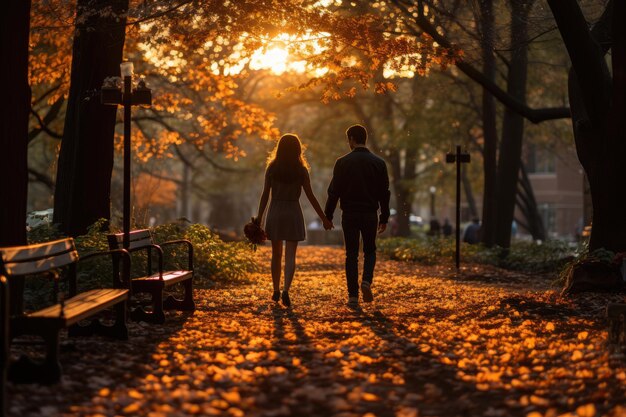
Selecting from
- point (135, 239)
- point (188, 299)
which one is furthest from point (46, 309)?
point (188, 299)

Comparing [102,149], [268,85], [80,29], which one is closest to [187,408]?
[102,149]

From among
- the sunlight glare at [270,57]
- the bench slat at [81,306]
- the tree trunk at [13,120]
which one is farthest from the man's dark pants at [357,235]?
the sunlight glare at [270,57]

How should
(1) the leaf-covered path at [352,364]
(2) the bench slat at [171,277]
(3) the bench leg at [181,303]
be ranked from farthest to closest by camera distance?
1. (3) the bench leg at [181,303]
2. (2) the bench slat at [171,277]
3. (1) the leaf-covered path at [352,364]

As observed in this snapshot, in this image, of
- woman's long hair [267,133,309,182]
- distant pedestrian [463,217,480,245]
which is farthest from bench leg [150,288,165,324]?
distant pedestrian [463,217,480,245]

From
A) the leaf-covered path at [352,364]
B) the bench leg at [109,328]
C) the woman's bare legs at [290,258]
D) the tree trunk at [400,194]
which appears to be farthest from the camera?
the tree trunk at [400,194]

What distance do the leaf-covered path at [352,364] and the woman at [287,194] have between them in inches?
34.7

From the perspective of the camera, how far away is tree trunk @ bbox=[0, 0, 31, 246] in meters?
8.81

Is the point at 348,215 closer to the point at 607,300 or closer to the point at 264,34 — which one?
the point at 607,300

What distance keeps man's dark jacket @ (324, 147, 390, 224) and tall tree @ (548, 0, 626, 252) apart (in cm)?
295

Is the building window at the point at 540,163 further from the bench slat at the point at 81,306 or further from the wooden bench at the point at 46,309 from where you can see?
the wooden bench at the point at 46,309

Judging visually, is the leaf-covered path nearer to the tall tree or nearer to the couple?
the couple

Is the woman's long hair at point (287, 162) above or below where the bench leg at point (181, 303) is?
above

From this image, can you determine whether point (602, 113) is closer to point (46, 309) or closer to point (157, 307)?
point (157, 307)

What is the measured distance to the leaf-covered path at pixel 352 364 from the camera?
599 centimetres
